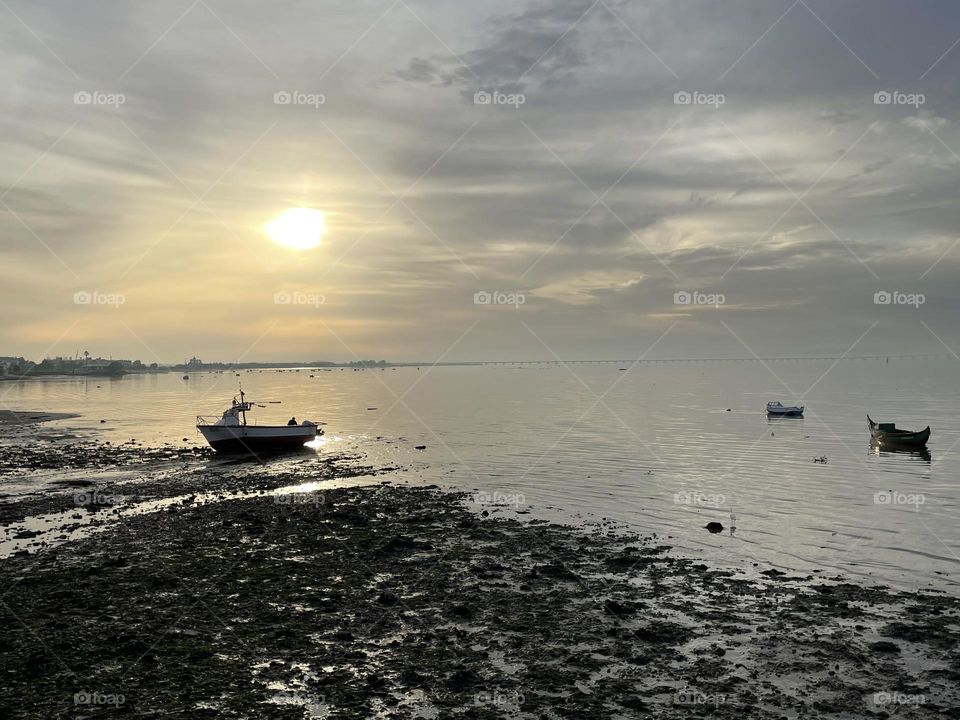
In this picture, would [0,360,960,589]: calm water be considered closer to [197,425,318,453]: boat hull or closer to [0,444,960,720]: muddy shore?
[197,425,318,453]: boat hull

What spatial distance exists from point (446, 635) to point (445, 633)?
0.13 metres

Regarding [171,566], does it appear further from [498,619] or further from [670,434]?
[670,434]

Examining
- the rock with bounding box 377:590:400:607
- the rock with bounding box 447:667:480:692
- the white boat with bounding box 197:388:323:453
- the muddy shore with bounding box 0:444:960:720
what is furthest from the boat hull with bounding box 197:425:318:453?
the rock with bounding box 447:667:480:692

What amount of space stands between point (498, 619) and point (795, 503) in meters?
23.8

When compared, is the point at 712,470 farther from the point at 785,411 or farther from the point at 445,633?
the point at 785,411

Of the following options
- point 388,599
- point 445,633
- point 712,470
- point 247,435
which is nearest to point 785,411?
point 712,470

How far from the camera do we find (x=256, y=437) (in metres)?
54.9

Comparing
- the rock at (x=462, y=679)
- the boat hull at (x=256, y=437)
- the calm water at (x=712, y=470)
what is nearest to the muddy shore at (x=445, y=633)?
the rock at (x=462, y=679)

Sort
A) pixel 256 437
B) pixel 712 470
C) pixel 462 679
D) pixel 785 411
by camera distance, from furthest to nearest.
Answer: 1. pixel 785 411
2. pixel 256 437
3. pixel 712 470
4. pixel 462 679

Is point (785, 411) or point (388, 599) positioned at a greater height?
point (785, 411)

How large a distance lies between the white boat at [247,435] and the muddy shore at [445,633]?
2750cm

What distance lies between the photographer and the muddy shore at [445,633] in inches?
512

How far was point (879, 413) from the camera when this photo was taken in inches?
3669

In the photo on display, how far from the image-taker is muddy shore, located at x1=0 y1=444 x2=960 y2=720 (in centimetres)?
1299
